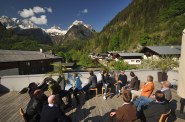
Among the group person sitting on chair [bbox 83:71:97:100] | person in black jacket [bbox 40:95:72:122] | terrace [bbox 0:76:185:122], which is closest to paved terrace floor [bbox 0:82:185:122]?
terrace [bbox 0:76:185:122]

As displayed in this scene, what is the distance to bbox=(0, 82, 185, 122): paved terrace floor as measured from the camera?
683 cm

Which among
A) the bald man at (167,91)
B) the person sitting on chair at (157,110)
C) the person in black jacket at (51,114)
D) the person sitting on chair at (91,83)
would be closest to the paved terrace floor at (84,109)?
the person sitting on chair at (91,83)

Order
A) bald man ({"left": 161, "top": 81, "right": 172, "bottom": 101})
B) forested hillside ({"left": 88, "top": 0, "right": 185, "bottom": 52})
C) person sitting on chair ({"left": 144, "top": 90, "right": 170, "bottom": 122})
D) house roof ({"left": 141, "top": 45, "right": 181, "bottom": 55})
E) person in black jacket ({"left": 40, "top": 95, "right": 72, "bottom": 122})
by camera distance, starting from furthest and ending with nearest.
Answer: forested hillside ({"left": 88, "top": 0, "right": 185, "bottom": 52}) → house roof ({"left": 141, "top": 45, "right": 181, "bottom": 55}) → bald man ({"left": 161, "top": 81, "right": 172, "bottom": 101}) → person sitting on chair ({"left": 144, "top": 90, "right": 170, "bottom": 122}) → person in black jacket ({"left": 40, "top": 95, "right": 72, "bottom": 122})

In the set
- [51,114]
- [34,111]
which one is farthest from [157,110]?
[34,111]

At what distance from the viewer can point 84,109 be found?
779cm

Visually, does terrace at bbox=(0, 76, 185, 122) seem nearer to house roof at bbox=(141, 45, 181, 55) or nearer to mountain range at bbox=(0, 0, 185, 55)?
house roof at bbox=(141, 45, 181, 55)

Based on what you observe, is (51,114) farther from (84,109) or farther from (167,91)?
(167,91)

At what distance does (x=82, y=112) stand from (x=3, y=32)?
659 ft

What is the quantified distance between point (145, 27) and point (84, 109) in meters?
111

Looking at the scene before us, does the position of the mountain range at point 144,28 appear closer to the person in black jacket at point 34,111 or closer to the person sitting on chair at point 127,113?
the person sitting on chair at point 127,113

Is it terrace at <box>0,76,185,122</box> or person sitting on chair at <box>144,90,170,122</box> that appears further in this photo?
terrace at <box>0,76,185,122</box>

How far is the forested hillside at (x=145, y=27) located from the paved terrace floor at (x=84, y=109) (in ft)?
169

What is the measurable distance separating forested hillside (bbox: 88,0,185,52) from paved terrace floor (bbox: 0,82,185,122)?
51.6 meters

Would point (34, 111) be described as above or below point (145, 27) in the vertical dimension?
below
